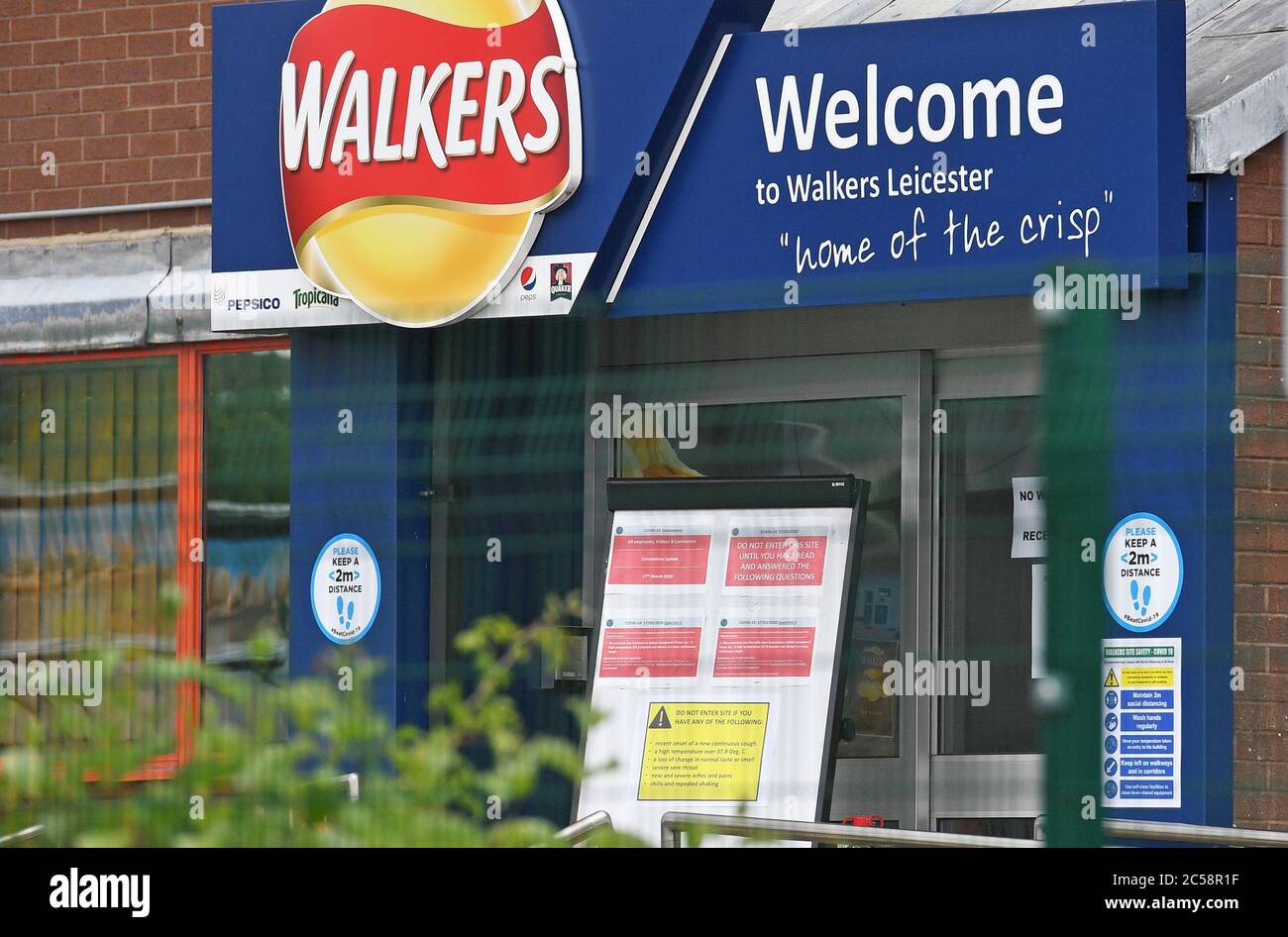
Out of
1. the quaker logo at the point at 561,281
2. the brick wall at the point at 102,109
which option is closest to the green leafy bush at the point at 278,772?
the quaker logo at the point at 561,281

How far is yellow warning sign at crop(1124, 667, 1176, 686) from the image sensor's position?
20.0 feet

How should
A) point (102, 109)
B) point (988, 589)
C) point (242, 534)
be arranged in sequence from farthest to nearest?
point (102, 109)
point (242, 534)
point (988, 589)

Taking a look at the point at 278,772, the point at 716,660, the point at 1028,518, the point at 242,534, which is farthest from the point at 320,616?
the point at 278,772

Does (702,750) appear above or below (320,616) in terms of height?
below

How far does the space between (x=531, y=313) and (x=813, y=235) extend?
99cm

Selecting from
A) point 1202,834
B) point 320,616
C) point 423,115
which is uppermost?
point 423,115

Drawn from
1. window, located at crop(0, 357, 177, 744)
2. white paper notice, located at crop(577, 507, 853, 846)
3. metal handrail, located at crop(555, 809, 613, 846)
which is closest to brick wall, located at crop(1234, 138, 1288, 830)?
white paper notice, located at crop(577, 507, 853, 846)

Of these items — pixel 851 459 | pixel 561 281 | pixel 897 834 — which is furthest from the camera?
pixel 561 281

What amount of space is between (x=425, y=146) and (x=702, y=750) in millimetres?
2414

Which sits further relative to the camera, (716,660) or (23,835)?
(716,660)

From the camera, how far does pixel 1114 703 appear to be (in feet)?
20.5

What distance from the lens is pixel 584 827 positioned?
3.55 m

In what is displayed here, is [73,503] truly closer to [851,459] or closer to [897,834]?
[851,459]
